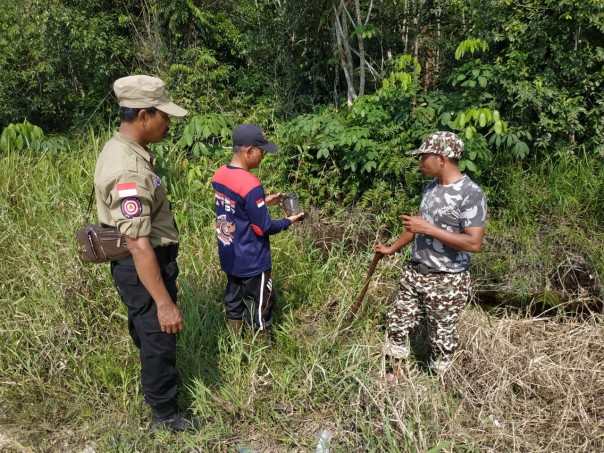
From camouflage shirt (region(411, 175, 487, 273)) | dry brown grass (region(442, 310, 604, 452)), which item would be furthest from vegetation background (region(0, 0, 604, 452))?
camouflage shirt (region(411, 175, 487, 273))

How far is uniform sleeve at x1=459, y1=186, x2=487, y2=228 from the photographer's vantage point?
7.61 ft

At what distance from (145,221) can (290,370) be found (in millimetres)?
1311

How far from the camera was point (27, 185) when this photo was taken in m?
4.43

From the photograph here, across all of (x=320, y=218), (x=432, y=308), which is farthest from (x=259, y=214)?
(x=320, y=218)

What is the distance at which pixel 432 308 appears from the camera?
2.55 meters

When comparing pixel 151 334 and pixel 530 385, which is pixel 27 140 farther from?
pixel 530 385

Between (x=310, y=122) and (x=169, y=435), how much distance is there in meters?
3.26

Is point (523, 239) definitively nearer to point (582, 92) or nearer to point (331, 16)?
point (582, 92)

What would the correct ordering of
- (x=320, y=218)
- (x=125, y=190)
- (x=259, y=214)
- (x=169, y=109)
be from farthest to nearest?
(x=320, y=218), (x=259, y=214), (x=169, y=109), (x=125, y=190)

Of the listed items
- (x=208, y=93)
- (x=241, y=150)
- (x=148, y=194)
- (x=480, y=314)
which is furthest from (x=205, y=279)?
(x=208, y=93)

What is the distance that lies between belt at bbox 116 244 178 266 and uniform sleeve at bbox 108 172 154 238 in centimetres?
22

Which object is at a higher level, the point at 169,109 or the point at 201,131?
the point at 169,109

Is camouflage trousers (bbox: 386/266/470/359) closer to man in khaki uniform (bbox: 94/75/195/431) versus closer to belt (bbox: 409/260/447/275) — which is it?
belt (bbox: 409/260/447/275)

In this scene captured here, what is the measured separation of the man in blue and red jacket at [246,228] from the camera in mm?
2564
